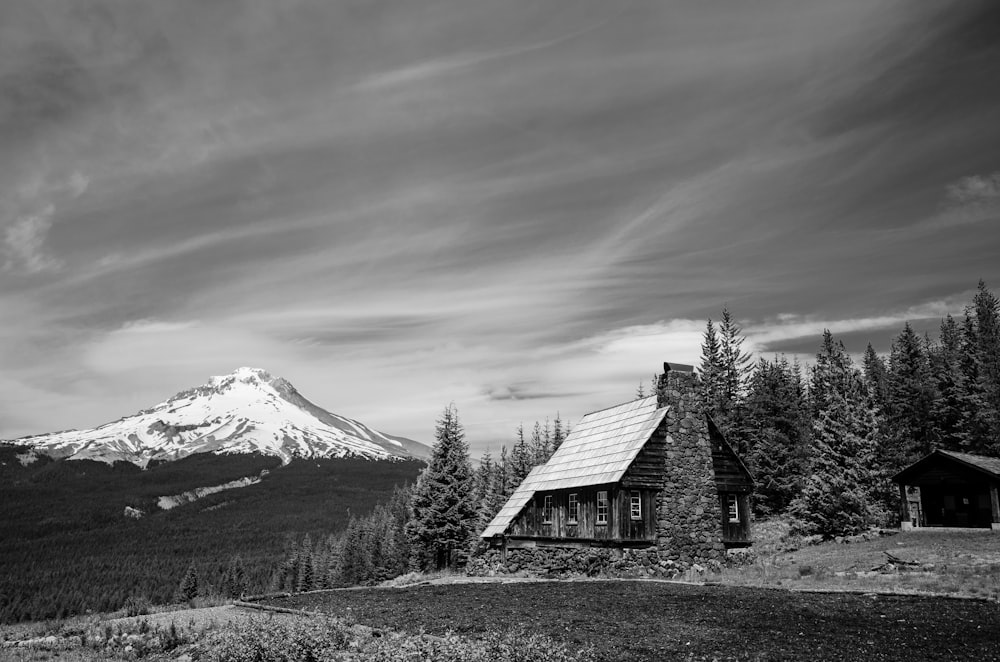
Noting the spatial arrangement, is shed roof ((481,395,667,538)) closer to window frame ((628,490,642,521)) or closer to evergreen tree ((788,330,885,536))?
window frame ((628,490,642,521))

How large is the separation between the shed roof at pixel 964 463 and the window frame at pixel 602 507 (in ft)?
71.0

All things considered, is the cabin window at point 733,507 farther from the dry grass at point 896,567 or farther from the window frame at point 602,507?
the window frame at point 602,507

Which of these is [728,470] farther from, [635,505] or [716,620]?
[716,620]

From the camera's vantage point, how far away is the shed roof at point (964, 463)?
132ft

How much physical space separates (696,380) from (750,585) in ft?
44.3

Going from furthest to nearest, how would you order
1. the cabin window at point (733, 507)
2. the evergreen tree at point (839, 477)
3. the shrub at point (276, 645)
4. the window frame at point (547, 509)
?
1. the evergreen tree at point (839, 477)
2. the window frame at point (547, 509)
3. the cabin window at point (733, 507)
4. the shrub at point (276, 645)

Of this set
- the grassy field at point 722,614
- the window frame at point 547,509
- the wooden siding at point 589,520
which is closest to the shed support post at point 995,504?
the grassy field at point 722,614

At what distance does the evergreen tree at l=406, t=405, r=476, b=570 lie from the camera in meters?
55.6

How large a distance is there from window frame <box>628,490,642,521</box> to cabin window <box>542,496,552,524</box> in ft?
21.7

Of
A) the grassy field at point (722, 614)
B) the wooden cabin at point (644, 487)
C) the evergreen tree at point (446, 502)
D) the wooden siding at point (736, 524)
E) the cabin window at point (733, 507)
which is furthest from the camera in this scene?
the evergreen tree at point (446, 502)

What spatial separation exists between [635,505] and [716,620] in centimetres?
1950

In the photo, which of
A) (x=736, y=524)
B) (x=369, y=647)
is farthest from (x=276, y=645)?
(x=736, y=524)

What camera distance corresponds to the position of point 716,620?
16.5m

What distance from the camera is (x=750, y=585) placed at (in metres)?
23.2
